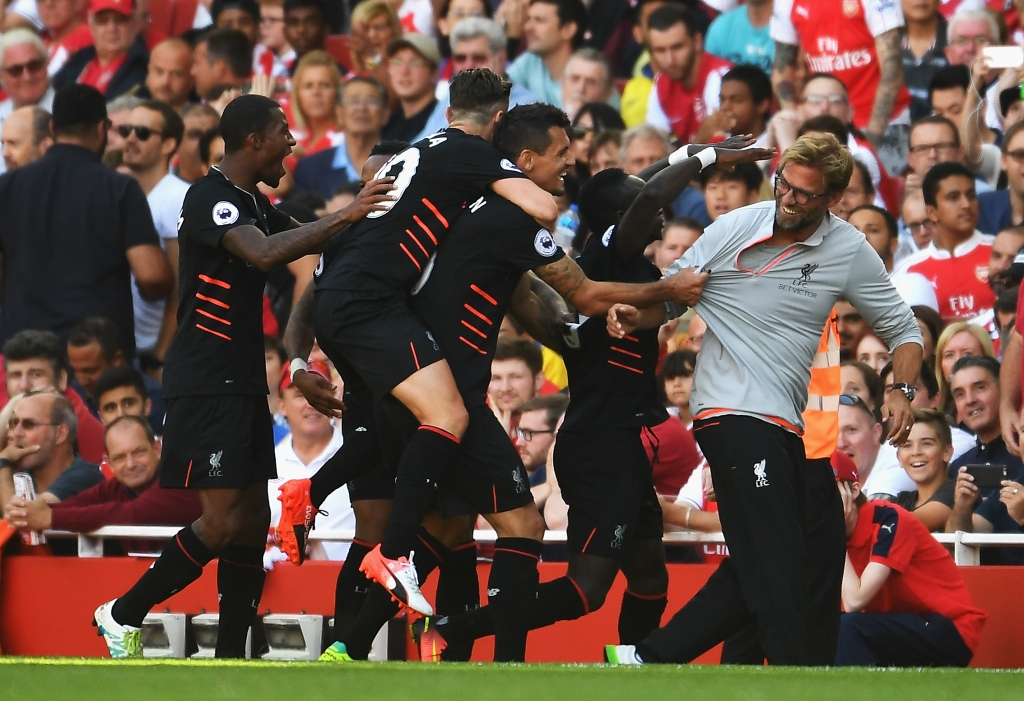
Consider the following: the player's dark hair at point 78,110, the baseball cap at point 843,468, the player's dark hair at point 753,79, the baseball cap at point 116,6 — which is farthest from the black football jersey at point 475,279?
the baseball cap at point 116,6

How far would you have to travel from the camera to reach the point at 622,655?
664 centimetres

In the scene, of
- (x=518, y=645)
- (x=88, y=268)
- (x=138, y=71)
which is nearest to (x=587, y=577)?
(x=518, y=645)

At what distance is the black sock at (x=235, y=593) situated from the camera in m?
7.35

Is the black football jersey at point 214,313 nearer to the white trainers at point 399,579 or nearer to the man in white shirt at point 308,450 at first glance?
the white trainers at point 399,579

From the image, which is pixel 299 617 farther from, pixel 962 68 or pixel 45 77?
pixel 45 77

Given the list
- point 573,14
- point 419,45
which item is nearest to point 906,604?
point 419,45

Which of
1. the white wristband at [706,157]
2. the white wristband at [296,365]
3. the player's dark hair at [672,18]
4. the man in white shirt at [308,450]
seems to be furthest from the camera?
the player's dark hair at [672,18]

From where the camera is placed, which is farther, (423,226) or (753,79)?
(753,79)

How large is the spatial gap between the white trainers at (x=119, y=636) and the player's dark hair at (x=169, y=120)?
17.3 feet

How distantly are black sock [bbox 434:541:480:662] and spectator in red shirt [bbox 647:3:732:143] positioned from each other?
5828 mm

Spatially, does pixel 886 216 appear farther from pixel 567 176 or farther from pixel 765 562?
pixel 765 562

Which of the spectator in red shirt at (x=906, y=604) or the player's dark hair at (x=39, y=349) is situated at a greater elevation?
the player's dark hair at (x=39, y=349)

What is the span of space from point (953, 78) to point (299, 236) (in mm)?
6167

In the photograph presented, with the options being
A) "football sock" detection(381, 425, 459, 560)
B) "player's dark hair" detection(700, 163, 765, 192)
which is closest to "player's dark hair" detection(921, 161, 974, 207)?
"player's dark hair" detection(700, 163, 765, 192)
